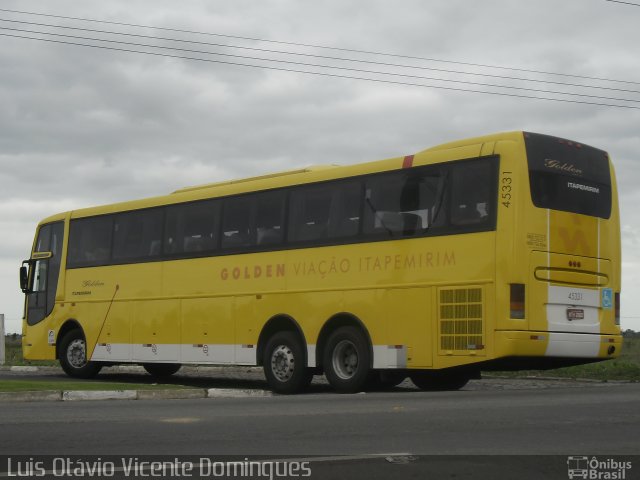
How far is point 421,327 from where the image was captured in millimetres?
16734

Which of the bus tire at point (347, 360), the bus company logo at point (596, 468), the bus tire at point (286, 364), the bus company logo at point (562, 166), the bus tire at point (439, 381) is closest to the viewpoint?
the bus company logo at point (596, 468)

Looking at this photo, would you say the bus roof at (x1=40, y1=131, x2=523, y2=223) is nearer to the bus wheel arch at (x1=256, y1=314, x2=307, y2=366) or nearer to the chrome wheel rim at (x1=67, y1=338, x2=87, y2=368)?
the bus wheel arch at (x1=256, y1=314, x2=307, y2=366)

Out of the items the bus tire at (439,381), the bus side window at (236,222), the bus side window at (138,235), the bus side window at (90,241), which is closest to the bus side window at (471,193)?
the bus tire at (439,381)

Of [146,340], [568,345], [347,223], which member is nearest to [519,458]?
[568,345]

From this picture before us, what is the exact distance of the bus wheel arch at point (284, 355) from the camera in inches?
735

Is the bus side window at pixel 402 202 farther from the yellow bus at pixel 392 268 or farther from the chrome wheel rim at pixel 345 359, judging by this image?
the chrome wheel rim at pixel 345 359

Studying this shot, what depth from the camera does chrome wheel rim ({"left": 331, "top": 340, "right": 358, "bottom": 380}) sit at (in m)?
17.9

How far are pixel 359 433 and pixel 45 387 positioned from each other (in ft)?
29.1

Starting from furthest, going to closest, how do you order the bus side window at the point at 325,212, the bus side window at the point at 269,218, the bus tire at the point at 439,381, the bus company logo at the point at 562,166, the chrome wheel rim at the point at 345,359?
the bus side window at the point at 269,218, the bus tire at the point at 439,381, the bus side window at the point at 325,212, the chrome wheel rim at the point at 345,359, the bus company logo at the point at 562,166

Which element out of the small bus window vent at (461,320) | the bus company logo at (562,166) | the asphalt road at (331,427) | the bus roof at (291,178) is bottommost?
the asphalt road at (331,427)

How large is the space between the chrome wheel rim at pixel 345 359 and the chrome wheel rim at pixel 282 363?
3.34ft

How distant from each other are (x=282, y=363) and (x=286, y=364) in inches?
5.7

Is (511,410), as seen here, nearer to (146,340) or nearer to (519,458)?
(519,458)

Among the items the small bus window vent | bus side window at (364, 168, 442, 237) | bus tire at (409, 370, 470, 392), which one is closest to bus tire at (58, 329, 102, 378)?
bus tire at (409, 370, 470, 392)
